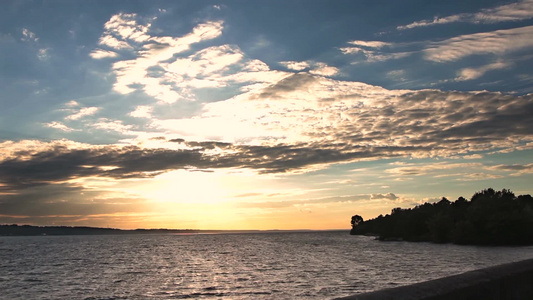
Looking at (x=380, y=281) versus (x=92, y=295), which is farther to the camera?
(x=380, y=281)

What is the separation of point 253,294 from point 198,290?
28.4 ft

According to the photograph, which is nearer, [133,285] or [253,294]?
[253,294]

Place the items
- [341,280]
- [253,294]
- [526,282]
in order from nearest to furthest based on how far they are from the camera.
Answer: [526,282] → [253,294] → [341,280]

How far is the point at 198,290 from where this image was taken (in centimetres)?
5422

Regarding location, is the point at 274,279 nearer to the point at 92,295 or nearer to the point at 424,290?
the point at 92,295

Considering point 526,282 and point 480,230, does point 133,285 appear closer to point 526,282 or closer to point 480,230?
point 526,282

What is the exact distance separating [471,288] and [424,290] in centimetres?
89

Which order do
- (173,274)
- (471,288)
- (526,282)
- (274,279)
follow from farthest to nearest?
(173,274), (274,279), (526,282), (471,288)

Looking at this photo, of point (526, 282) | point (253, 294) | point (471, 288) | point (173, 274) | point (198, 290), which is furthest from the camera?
point (173, 274)

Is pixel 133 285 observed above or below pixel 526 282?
below

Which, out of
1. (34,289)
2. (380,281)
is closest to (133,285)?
(34,289)

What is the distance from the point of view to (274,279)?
6341 centimetres

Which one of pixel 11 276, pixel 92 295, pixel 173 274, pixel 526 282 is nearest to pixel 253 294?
pixel 92 295

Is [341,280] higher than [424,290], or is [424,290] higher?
[424,290]
